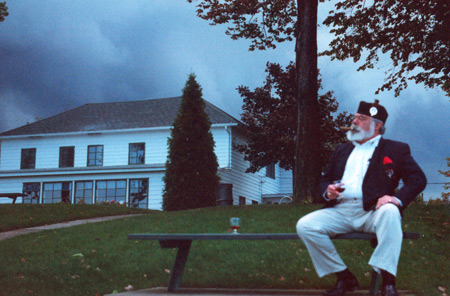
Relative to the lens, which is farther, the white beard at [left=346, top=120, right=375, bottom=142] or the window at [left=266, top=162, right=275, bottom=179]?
the window at [left=266, top=162, right=275, bottom=179]

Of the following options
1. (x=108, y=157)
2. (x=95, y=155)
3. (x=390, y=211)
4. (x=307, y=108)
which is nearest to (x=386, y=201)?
(x=390, y=211)

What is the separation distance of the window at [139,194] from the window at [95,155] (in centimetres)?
299

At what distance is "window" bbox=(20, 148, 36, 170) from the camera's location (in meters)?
36.0

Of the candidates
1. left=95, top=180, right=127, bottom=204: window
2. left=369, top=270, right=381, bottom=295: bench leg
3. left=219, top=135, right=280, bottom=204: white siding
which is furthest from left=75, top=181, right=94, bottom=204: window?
left=369, top=270, right=381, bottom=295: bench leg

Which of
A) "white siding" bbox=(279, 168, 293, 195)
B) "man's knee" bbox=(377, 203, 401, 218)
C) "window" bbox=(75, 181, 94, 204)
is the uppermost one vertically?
"white siding" bbox=(279, 168, 293, 195)

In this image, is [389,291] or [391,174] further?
[391,174]

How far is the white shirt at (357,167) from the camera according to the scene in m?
5.81

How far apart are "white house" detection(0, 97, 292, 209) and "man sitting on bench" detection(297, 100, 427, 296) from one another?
25869 mm

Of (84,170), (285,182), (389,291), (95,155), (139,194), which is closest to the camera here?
(389,291)

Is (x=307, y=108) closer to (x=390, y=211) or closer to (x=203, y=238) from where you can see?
(x=203, y=238)

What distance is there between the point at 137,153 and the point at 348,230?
95.2ft

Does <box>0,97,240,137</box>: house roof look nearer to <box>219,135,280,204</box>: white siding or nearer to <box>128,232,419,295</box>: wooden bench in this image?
<box>219,135,280,204</box>: white siding

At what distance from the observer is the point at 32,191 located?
3538 centimetres

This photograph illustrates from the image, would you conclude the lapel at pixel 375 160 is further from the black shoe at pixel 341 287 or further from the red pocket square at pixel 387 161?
the black shoe at pixel 341 287
